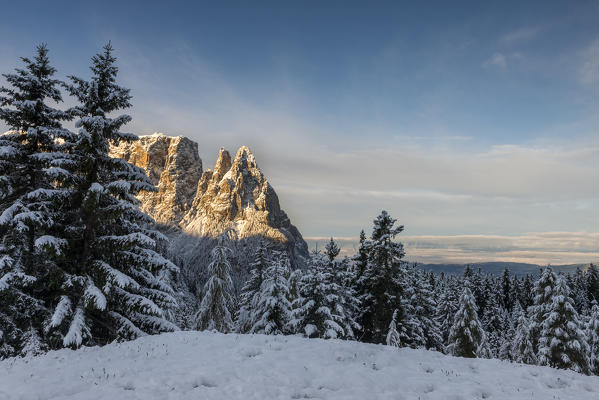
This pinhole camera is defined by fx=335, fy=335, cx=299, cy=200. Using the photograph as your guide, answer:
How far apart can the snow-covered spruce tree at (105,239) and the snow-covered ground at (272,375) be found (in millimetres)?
2144

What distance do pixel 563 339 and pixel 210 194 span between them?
508ft

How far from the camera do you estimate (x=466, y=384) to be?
26.0 feet

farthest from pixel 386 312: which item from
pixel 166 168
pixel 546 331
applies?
pixel 166 168

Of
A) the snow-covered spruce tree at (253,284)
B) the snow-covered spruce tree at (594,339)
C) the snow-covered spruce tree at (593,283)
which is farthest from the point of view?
the snow-covered spruce tree at (593,283)

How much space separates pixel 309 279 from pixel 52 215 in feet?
48.1

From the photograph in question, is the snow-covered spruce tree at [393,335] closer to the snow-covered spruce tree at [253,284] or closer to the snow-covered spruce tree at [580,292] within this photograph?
the snow-covered spruce tree at [253,284]

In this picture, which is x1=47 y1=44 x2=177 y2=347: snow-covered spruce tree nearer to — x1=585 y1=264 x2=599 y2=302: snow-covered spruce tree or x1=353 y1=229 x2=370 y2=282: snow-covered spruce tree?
x1=353 y1=229 x2=370 y2=282: snow-covered spruce tree

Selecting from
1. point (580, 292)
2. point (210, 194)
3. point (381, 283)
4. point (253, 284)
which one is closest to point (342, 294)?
point (381, 283)

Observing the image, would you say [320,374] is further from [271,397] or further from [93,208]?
[93,208]

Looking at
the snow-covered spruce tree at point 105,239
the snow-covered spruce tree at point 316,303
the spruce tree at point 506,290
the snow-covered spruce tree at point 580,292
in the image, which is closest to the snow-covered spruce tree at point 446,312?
the snow-covered spruce tree at point 316,303

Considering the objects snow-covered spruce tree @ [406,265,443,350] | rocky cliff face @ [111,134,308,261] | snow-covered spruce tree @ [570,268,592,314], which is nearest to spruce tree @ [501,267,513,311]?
snow-covered spruce tree @ [570,268,592,314]

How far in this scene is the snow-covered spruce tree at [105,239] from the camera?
12406 millimetres

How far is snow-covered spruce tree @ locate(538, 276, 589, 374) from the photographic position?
79.1 feet

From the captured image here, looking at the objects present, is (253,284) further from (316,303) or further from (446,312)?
(446,312)
